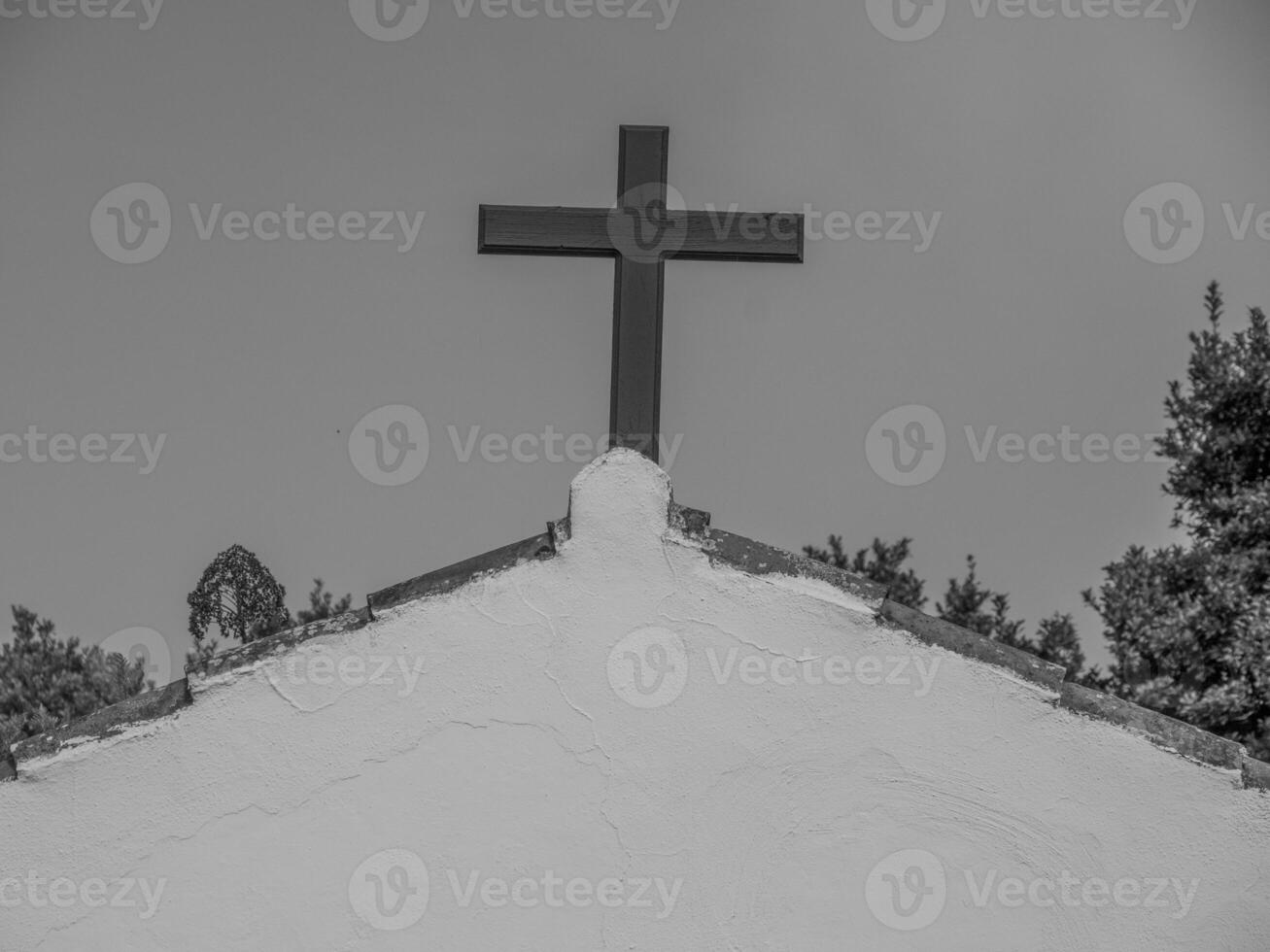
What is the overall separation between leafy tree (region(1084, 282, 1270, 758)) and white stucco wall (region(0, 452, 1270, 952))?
24.0 ft

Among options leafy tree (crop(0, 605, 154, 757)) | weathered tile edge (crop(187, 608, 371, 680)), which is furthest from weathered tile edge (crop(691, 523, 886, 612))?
leafy tree (crop(0, 605, 154, 757))

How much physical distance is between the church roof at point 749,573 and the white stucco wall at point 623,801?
38 mm

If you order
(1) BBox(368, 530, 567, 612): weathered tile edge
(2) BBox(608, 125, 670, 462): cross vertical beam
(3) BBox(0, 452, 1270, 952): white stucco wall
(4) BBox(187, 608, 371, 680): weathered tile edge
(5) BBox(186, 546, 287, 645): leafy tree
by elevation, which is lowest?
(5) BBox(186, 546, 287, 645): leafy tree

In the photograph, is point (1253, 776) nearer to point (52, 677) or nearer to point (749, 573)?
point (749, 573)

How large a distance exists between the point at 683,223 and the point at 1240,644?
7.58 metres

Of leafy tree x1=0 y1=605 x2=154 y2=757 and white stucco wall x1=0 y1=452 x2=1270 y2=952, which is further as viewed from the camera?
leafy tree x1=0 y1=605 x2=154 y2=757

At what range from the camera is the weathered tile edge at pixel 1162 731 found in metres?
4.47

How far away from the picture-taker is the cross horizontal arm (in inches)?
218

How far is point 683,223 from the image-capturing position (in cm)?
558

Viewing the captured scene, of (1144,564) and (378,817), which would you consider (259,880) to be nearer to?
(378,817)

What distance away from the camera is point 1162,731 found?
4.49 m

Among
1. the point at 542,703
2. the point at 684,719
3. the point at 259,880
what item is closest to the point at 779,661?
the point at 684,719

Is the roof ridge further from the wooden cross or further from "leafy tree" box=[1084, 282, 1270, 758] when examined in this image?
"leafy tree" box=[1084, 282, 1270, 758]

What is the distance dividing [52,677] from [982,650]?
1295 centimetres
